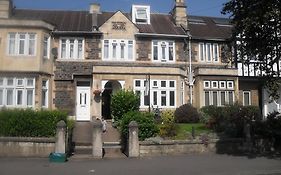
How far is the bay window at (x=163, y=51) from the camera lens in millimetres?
30875

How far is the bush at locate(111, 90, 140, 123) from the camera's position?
26.2m

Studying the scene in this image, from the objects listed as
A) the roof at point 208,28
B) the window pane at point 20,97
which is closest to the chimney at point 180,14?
the roof at point 208,28

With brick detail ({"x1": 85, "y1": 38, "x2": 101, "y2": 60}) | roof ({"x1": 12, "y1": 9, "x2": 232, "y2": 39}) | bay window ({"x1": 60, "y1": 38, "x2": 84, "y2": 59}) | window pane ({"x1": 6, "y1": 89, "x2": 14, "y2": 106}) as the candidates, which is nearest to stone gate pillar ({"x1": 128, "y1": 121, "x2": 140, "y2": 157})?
window pane ({"x1": 6, "y1": 89, "x2": 14, "y2": 106})

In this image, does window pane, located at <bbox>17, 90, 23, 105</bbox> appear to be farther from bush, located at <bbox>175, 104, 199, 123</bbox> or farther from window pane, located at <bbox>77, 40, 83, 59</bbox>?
bush, located at <bbox>175, 104, 199, 123</bbox>

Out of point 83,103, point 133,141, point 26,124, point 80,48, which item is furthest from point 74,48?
point 133,141

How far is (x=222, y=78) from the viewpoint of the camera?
30547 mm

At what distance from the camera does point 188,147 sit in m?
18.4

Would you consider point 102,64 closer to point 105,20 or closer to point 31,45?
point 105,20

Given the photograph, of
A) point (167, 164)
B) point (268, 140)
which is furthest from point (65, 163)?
point (268, 140)

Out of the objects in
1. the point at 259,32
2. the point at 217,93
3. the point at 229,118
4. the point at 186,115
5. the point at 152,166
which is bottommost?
the point at 152,166

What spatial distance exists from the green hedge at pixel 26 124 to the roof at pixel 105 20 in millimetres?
13240

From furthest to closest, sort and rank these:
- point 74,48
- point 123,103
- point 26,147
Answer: point 74,48, point 123,103, point 26,147

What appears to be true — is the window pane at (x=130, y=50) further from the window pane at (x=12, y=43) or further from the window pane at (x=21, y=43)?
the window pane at (x=12, y=43)

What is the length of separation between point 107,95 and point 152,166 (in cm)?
1648
